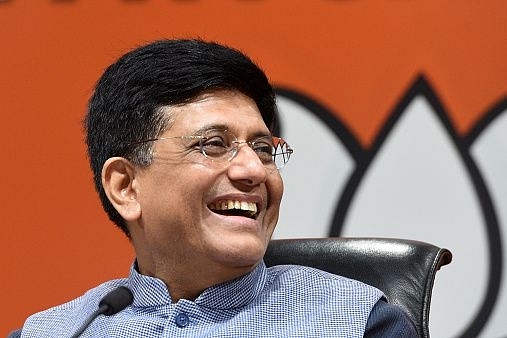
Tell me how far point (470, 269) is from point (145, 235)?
0.97 metres

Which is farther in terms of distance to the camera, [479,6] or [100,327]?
[479,6]

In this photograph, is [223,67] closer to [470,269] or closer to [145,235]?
[145,235]

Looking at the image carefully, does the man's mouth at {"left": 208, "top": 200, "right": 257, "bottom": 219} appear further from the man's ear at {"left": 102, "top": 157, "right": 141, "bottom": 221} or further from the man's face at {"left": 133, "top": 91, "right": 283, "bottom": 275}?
the man's ear at {"left": 102, "top": 157, "right": 141, "bottom": 221}

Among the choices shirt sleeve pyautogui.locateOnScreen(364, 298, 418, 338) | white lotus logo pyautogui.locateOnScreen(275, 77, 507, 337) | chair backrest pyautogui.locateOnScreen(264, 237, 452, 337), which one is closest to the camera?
shirt sleeve pyautogui.locateOnScreen(364, 298, 418, 338)

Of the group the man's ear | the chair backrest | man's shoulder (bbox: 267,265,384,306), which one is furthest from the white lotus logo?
the man's ear

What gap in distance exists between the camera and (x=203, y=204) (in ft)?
4.53

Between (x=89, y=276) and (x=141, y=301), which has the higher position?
(x=141, y=301)

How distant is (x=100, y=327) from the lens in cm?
147

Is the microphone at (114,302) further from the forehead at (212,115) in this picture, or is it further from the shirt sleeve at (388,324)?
the shirt sleeve at (388,324)

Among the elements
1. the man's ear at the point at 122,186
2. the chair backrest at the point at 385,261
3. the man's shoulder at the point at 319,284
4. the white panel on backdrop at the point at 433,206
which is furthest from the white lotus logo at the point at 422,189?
the man's ear at the point at 122,186

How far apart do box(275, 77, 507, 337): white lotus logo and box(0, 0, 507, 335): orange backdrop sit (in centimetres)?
4

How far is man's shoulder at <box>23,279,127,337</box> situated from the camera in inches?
60.5

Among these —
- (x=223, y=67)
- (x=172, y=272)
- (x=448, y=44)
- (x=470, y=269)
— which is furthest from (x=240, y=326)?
(x=448, y=44)

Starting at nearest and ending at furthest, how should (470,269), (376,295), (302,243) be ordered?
(376,295) → (302,243) → (470,269)
